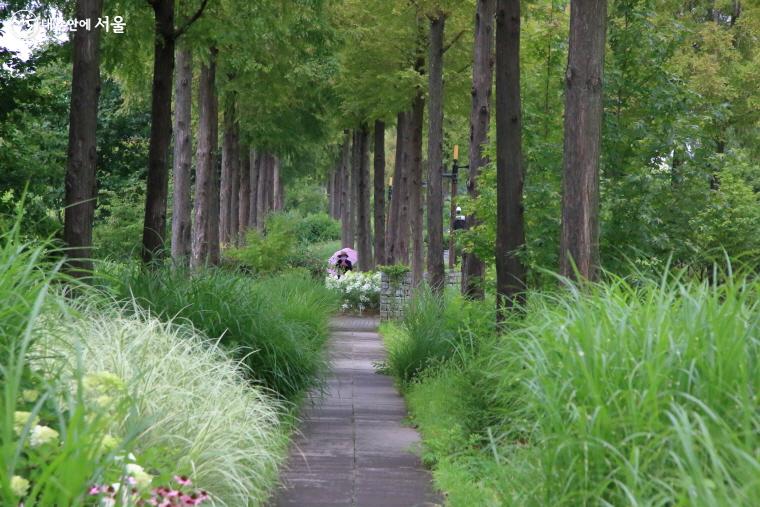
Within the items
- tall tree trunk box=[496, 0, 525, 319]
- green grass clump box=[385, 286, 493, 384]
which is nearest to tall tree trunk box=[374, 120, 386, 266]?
green grass clump box=[385, 286, 493, 384]

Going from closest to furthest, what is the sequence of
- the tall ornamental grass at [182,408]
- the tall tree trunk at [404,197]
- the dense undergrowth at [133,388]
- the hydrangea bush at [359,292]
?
the dense undergrowth at [133,388] < the tall ornamental grass at [182,408] < the tall tree trunk at [404,197] < the hydrangea bush at [359,292]

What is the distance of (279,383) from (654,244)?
508 centimetres

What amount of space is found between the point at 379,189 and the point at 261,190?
12.6m

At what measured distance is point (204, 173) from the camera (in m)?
24.5

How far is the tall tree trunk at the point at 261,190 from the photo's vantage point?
4528 centimetres

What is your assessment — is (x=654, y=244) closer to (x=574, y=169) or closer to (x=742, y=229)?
(x=574, y=169)

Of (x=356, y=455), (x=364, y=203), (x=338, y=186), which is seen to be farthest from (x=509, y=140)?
(x=338, y=186)

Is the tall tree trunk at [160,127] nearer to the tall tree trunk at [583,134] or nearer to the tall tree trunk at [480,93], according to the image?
the tall tree trunk at [480,93]

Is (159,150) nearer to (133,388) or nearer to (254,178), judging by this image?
(133,388)

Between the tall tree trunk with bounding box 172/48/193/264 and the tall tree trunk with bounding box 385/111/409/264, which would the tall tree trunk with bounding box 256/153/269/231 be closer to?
the tall tree trunk with bounding box 385/111/409/264

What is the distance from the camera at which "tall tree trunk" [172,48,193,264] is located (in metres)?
21.4

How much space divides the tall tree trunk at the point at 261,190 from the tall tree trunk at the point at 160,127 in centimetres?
2763

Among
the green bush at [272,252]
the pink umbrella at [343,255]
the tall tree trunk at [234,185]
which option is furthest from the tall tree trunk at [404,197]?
the tall tree trunk at [234,185]

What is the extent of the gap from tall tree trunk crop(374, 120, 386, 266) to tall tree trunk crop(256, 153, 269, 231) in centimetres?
907
